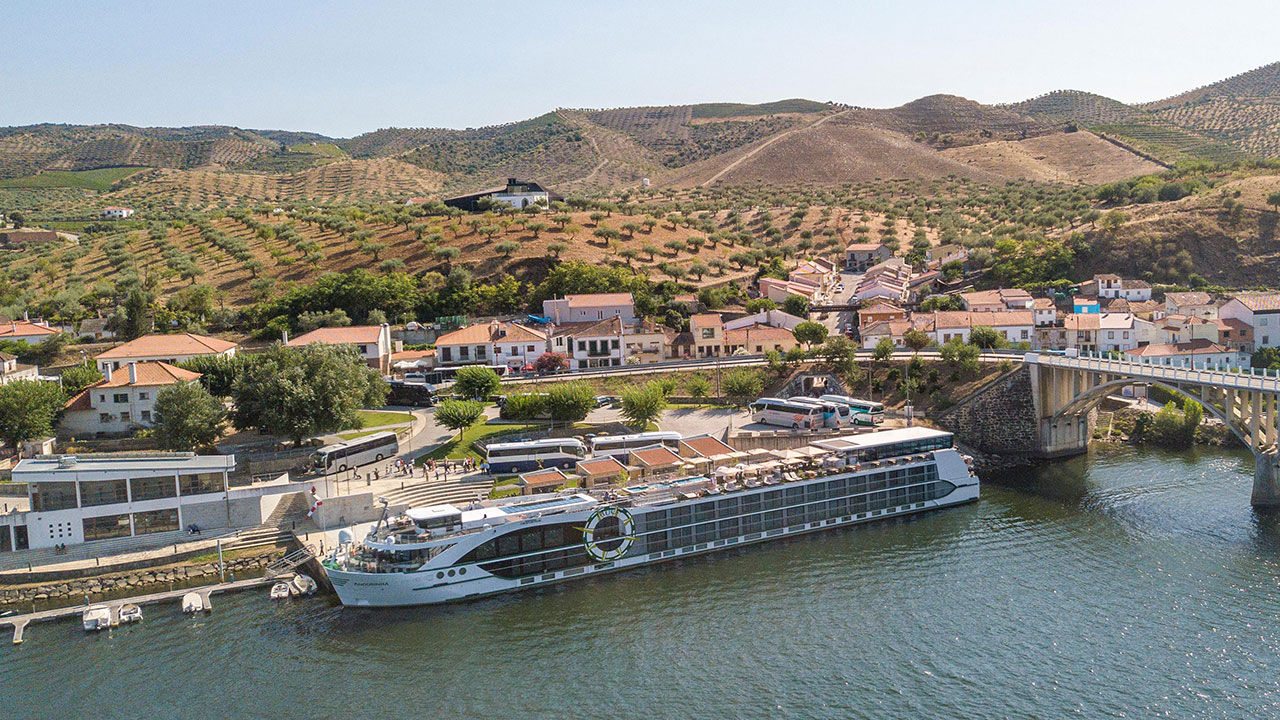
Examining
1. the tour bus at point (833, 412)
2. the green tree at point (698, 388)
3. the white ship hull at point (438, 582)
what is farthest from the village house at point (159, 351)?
the tour bus at point (833, 412)

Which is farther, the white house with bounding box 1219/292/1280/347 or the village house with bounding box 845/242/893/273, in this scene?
the village house with bounding box 845/242/893/273

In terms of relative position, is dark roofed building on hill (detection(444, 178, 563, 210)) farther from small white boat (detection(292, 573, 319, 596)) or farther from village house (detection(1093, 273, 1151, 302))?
small white boat (detection(292, 573, 319, 596))

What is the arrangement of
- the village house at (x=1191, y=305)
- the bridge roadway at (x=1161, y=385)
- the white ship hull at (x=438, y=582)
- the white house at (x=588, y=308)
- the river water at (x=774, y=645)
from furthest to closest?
the white house at (x=588, y=308)
the village house at (x=1191, y=305)
the bridge roadway at (x=1161, y=385)
the white ship hull at (x=438, y=582)
the river water at (x=774, y=645)

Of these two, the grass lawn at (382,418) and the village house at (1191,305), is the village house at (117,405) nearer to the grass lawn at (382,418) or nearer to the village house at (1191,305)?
the grass lawn at (382,418)

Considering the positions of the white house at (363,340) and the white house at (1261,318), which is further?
the white house at (1261,318)

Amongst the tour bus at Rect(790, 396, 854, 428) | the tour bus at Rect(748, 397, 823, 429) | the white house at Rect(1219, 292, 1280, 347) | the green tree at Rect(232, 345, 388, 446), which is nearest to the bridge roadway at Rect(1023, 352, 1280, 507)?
the white house at Rect(1219, 292, 1280, 347)

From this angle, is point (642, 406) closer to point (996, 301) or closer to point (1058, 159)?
point (996, 301)

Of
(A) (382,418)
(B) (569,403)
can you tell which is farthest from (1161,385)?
(A) (382,418)
